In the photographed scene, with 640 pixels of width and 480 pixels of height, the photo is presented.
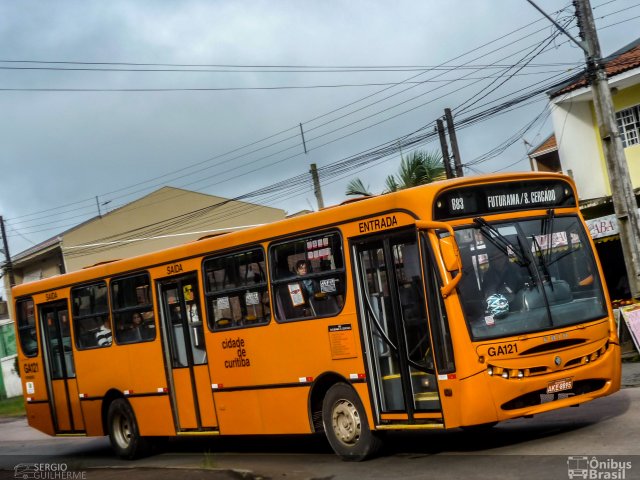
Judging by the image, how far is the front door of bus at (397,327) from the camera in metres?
9.84

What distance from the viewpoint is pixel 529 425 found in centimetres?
1184

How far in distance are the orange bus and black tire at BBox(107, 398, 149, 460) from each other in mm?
1008

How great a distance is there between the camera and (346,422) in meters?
10.8

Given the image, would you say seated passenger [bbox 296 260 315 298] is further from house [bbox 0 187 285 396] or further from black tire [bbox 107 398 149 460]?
house [bbox 0 187 285 396]

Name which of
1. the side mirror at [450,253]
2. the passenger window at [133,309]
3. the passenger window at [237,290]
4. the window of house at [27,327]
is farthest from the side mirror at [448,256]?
the window of house at [27,327]

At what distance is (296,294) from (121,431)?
17.8ft

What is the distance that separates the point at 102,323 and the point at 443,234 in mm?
7566

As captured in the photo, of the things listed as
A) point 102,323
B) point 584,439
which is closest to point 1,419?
point 102,323

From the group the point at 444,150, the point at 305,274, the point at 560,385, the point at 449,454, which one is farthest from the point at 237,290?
the point at 444,150

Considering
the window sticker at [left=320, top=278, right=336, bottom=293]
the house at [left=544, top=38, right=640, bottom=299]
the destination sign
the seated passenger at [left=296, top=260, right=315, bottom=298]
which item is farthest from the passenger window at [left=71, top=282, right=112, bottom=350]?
the house at [left=544, top=38, right=640, bottom=299]

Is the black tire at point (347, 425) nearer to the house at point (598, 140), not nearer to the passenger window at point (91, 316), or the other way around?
the passenger window at point (91, 316)

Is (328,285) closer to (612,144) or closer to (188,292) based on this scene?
(188,292)

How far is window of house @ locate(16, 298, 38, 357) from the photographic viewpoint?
671 inches

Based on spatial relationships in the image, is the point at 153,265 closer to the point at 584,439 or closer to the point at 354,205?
the point at 354,205
